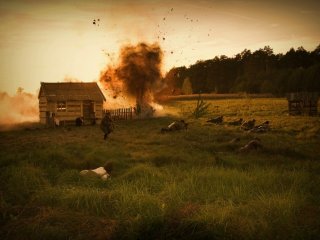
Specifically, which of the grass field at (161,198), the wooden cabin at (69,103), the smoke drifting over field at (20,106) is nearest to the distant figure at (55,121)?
the wooden cabin at (69,103)

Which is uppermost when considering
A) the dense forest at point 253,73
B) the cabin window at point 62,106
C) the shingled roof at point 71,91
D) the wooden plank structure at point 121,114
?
the dense forest at point 253,73

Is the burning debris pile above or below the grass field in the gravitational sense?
above

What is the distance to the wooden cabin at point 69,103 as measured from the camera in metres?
30.4

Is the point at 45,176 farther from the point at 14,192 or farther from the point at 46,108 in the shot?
the point at 46,108

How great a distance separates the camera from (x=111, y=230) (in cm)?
643

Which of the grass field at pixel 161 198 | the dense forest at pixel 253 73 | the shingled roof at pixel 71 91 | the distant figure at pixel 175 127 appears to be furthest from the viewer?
the dense forest at pixel 253 73

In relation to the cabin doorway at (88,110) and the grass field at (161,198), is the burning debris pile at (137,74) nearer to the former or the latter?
the cabin doorway at (88,110)

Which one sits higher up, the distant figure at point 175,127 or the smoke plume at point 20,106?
the smoke plume at point 20,106

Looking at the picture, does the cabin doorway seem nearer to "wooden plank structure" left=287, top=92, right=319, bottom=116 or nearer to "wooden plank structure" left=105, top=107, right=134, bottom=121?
"wooden plank structure" left=105, top=107, right=134, bottom=121

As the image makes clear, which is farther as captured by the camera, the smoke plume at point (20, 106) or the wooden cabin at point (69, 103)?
the smoke plume at point (20, 106)

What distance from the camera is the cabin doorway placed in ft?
104

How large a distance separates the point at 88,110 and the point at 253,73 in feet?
259

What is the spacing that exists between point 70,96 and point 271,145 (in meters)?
20.8

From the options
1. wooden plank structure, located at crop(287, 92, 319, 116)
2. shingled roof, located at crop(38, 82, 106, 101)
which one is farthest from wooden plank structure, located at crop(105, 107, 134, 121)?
wooden plank structure, located at crop(287, 92, 319, 116)
